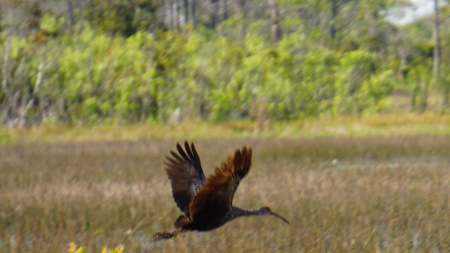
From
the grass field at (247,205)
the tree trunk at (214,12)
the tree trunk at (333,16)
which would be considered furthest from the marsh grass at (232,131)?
the tree trunk at (214,12)

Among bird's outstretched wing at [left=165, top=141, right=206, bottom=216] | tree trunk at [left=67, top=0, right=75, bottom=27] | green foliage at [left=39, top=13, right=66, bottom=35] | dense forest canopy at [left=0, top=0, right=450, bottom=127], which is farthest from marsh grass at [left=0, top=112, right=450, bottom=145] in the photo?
bird's outstretched wing at [left=165, top=141, right=206, bottom=216]

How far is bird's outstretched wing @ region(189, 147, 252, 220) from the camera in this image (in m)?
2.75

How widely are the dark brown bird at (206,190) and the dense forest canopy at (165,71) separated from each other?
629 inches

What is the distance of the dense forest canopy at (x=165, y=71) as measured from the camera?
20.2 m

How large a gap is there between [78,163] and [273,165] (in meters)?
3.16

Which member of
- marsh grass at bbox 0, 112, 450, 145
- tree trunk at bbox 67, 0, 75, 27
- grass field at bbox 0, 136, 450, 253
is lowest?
marsh grass at bbox 0, 112, 450, 145

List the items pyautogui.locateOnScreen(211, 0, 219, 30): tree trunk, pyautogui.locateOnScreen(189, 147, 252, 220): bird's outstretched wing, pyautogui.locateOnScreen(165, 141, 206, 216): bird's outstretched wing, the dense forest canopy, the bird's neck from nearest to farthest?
pyautogui.locateOnScreen(189, 147, 252, 220): bird's outstretched wing
the bird's neck
pyautogui.locateOnScreen(165, 141, 206, 216): bird's outstretched wing
the dense forest canopy
pyautogui.locateOnScreen(211, 0, 219, 30): tree trunk

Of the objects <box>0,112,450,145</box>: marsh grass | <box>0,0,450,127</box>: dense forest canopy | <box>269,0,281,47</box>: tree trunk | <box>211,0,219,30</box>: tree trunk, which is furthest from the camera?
<box>211,0,219,30</box>: tree trunk

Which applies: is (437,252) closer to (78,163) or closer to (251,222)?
(251,222)

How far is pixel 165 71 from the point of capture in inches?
841

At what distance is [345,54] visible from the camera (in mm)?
23375

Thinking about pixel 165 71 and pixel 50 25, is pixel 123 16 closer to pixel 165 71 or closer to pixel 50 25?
pixel 50 25

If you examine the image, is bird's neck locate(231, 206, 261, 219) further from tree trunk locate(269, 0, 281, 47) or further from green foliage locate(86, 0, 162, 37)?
green foliage locate(86, 0, 162, 37)

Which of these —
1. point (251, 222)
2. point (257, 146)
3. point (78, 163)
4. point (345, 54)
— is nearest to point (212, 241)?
point (251, 222)
